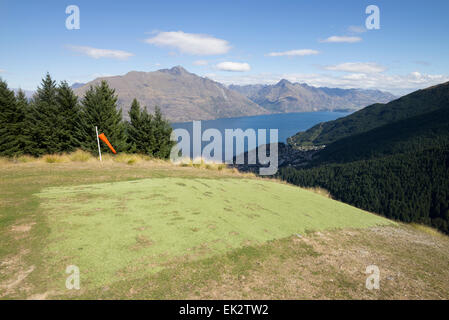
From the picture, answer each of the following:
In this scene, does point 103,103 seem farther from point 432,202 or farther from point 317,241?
point 432,202

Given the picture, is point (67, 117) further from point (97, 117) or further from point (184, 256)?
point (184, 256)

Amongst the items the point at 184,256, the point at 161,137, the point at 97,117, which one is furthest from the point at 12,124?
the point at 184,256

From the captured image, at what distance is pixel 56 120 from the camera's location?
2627 cm

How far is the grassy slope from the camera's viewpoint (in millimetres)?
4750

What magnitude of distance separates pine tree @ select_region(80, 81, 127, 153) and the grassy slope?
56.0ft

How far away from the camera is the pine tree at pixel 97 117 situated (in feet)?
84.0

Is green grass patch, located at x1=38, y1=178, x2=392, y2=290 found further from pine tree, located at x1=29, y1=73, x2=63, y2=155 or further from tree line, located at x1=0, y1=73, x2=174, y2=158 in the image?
pine tree, located at x1=29, y1=73, x2=63, y2=155

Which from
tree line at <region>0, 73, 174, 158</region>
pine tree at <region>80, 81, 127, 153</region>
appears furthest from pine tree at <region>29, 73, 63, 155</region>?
pine tree at <region>80, 81, 127, 153</region>

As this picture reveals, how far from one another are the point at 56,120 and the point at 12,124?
4468 millimetres

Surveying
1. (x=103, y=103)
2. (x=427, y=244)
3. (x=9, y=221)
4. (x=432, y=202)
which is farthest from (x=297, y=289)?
(x=432, y=202)

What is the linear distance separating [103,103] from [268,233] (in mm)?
24955

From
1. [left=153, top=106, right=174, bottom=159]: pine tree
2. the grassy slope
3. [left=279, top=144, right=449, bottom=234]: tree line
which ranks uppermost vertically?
[left=153, top=106, right=174, bottom=159]: pine tree

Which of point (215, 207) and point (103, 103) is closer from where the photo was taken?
point (215, 207)
